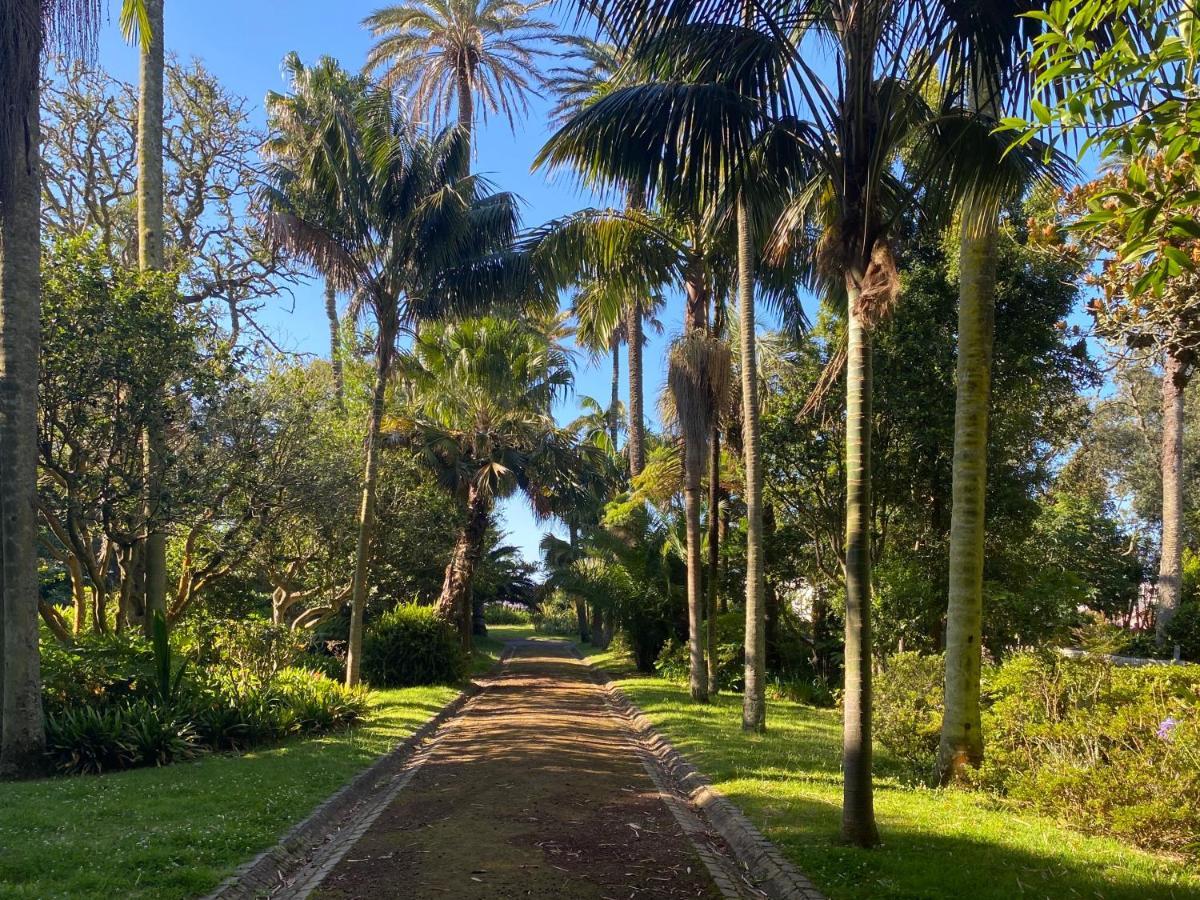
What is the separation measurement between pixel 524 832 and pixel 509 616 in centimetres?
8381

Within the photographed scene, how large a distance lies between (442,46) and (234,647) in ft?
65.9

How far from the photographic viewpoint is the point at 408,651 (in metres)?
19.1

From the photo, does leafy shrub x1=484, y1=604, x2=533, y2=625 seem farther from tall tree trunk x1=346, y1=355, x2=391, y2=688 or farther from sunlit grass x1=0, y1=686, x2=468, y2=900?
sunlit grass x1=0, y1=686, x2=468, y2=900

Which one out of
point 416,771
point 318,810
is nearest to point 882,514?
point 416,771

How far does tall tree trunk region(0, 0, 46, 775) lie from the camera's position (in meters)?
8.77

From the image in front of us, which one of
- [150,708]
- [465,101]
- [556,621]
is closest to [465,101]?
[465,101]

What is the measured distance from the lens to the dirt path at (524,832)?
231 inches

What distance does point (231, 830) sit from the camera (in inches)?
256

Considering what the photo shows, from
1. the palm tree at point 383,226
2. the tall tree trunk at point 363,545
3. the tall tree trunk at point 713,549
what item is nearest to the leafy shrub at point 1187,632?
the tall tree trunk at point 713,549

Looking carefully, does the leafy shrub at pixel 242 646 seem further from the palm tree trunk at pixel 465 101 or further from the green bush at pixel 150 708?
the palm tree trunk at pixel 465 101

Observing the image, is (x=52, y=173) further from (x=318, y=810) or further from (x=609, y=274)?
(x=318, y=810)

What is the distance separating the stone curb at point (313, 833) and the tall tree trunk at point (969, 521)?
5807 millimetres

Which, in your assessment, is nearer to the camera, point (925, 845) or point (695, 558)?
point (925, 845)

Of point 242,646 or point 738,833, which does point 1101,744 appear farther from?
point 242,646
